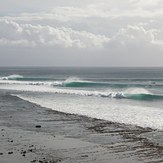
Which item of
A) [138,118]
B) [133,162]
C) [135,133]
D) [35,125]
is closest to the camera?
[133,162]

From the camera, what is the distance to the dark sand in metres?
18.2

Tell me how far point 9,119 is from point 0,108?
7953 mm

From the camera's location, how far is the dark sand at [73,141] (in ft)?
59.8

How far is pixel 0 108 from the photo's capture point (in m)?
37.9

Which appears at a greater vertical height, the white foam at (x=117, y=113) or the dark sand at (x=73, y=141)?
the white foam at (x=117, y=113)

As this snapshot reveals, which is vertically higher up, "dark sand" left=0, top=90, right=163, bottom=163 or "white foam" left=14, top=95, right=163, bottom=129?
"white foam" left=14, top=95, right=163, bottom=129

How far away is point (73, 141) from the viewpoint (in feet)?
72.3

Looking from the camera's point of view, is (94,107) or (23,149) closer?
(23,149)

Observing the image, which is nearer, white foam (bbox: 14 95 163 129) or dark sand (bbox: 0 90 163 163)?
dark sand (bbox: 0 90 163 163)

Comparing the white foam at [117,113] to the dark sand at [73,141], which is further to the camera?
the white foam at [117,113]

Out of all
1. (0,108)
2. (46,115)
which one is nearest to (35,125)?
(46,115)

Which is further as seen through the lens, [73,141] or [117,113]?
[117,113]

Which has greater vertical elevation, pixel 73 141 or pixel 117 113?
pixel 117 113

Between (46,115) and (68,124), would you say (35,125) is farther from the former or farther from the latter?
(46,115)
